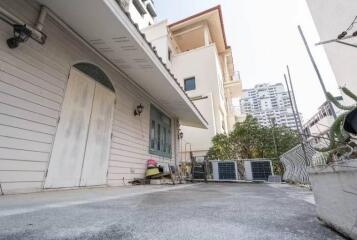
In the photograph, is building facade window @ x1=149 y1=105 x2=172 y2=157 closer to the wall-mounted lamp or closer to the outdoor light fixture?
the wall-mounted lamp

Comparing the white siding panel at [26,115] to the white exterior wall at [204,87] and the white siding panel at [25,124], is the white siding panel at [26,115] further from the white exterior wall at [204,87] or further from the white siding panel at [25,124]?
the white exterior wall at [204,87]

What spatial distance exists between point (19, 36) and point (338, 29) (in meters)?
5.61

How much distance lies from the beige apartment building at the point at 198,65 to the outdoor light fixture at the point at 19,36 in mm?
8793

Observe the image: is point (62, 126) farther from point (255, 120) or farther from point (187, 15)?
point (187, 15)

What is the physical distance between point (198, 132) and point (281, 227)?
1003 cm

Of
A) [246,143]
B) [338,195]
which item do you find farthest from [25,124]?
[246,143]

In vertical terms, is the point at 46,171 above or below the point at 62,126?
below

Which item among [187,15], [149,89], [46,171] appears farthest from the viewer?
[187,15]

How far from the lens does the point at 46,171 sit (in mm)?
2615

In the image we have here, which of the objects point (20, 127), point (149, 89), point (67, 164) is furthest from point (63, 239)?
point (149, 89)

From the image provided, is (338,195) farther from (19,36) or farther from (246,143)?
(246,143)

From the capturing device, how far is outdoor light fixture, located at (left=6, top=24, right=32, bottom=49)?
2259 mm

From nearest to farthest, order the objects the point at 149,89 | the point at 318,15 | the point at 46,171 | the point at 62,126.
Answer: the point at 46,171 → the point at 62,126 → the point at 318,15 → the point at 149,89

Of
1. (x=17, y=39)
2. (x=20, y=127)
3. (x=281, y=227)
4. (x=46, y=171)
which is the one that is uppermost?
(x=17, y=39)
